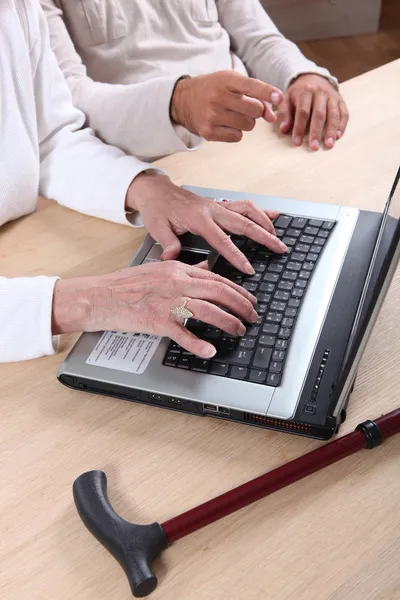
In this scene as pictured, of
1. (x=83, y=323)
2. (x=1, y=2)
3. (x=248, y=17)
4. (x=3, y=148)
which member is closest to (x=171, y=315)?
(x=83, y=323)

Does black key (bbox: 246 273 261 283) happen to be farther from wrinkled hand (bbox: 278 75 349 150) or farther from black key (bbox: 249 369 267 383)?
wrinkled hand (bbox: 278 75 349 150)

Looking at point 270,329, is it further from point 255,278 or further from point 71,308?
point 71,308

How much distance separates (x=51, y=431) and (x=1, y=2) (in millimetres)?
602

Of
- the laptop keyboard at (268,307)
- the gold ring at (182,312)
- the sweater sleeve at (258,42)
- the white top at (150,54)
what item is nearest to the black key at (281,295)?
the laptop keyboard at (268,307)

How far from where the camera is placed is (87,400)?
73 centimetres

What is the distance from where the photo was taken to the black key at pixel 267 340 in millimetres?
715

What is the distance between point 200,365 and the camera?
71 centimetres

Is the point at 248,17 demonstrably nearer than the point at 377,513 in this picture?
No

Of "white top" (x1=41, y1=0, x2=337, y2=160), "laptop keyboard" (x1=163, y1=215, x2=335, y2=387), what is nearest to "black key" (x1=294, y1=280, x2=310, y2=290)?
"laptop keyboard" (x1=163, y1=215, x2=335, y2=387)

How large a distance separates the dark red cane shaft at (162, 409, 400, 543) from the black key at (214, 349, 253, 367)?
120 millimetres

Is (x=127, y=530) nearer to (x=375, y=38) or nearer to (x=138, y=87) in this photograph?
(x=138, y=87)

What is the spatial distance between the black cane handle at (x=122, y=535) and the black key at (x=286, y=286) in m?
0.31

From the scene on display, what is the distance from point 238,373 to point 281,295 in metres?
0.13

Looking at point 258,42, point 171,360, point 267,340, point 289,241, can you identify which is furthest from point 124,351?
point 258,42
